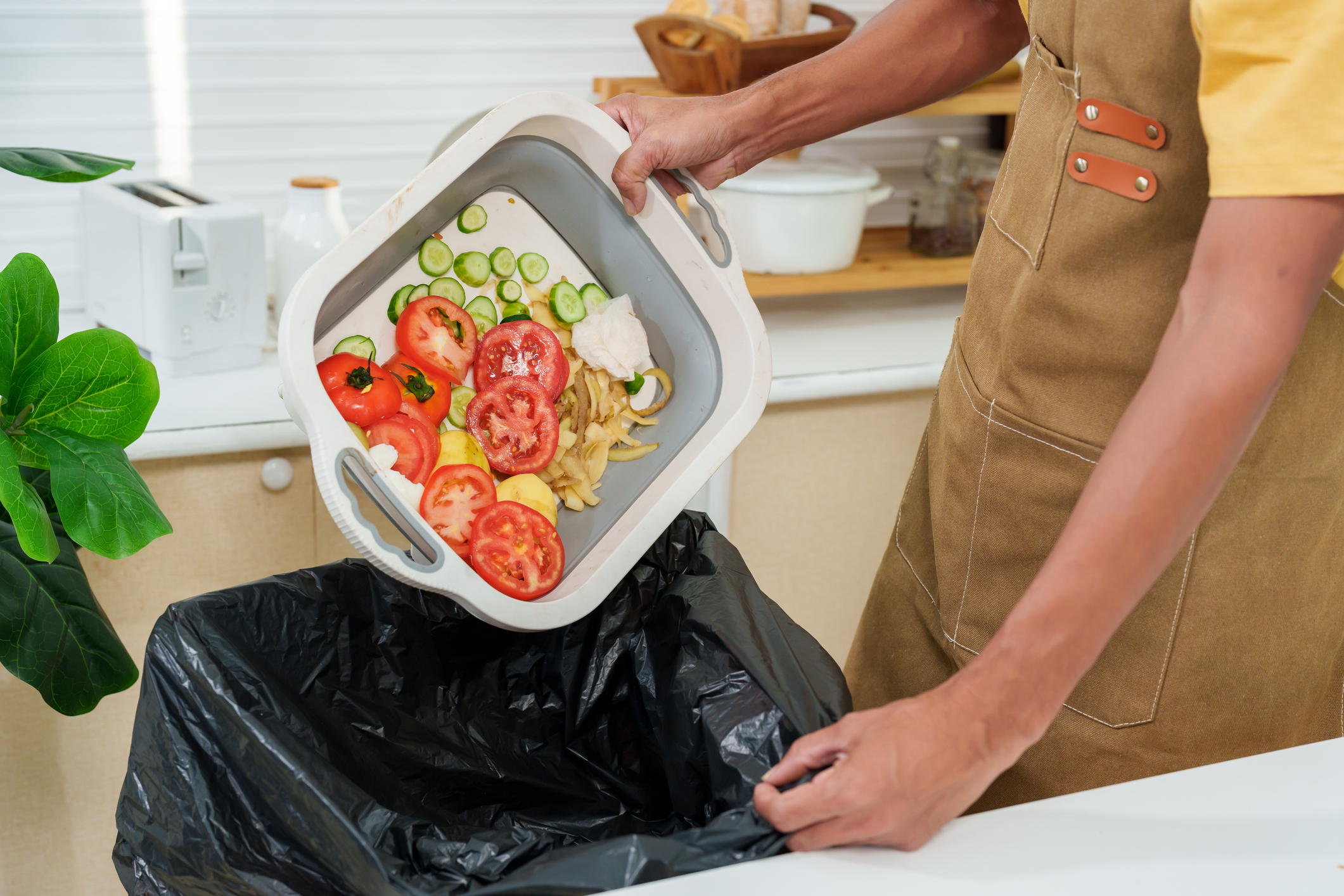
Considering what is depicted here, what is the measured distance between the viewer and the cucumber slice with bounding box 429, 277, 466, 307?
0.83 metres

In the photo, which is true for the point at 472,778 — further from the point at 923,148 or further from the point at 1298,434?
the point at 923,148

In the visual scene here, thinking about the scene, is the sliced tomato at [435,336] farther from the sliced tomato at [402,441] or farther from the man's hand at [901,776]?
the man's hand at [901,776]

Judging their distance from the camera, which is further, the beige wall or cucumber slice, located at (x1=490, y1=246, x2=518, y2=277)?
the beige wall

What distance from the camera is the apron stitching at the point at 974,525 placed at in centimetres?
82

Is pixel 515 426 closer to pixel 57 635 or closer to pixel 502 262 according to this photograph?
pixel 502 262

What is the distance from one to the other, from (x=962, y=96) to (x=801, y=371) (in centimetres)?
47

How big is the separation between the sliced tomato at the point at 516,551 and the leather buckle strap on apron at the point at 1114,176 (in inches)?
17.4

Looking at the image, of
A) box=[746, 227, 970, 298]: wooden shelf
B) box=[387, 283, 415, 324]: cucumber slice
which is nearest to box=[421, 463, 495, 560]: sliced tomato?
box=[387, 283, 415, 324]: cucumber slice

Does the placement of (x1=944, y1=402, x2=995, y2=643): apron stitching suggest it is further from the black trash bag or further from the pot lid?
the pot lid

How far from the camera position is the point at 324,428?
0.65 meters

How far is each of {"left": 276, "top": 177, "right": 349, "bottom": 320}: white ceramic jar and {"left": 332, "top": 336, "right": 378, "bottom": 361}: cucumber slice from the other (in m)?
0.51

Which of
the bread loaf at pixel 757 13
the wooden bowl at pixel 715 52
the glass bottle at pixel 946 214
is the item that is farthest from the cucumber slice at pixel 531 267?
the glass bottle at pixel 946 214

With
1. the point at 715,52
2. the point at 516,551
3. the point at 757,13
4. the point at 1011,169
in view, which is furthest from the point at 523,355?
the point at 757,13

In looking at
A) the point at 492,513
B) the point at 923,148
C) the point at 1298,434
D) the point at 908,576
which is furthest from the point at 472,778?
the point at 923,148
